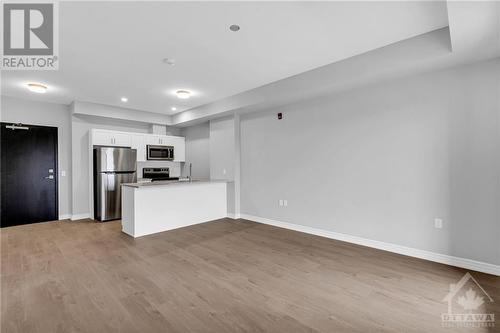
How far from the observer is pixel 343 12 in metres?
2.35

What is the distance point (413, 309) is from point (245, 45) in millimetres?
3171

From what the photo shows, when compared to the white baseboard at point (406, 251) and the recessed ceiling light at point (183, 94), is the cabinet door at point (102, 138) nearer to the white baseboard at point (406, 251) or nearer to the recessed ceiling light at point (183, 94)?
the recessed ceiling light at point (183, 94)

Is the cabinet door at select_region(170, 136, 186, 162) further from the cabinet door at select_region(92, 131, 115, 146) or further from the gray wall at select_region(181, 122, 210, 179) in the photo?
the cabinet door at select_region(92, 131, 115, 146)

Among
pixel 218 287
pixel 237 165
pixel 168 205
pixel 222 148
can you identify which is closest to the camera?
pixel 218 287

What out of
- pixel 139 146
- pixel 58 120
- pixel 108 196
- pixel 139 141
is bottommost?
pixel 108 196

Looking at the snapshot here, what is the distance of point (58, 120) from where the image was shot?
5.66m

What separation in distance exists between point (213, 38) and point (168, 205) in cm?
317

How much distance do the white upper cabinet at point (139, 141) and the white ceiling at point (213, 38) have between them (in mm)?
1499

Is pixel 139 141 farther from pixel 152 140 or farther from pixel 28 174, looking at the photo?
pixel 28 174

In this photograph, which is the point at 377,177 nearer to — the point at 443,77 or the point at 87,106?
the point at 443,77

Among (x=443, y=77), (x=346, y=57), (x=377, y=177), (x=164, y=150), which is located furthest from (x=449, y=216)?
(x=164, y=150)

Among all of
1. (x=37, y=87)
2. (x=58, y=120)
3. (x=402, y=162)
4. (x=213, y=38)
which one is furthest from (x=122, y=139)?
(x=402, y=162)

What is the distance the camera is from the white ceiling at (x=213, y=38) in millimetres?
2289

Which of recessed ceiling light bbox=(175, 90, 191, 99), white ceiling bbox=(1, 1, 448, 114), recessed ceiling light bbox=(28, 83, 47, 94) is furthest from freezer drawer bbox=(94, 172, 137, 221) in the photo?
recessed ceiling light bbox=(175, 90, 191, 99)
